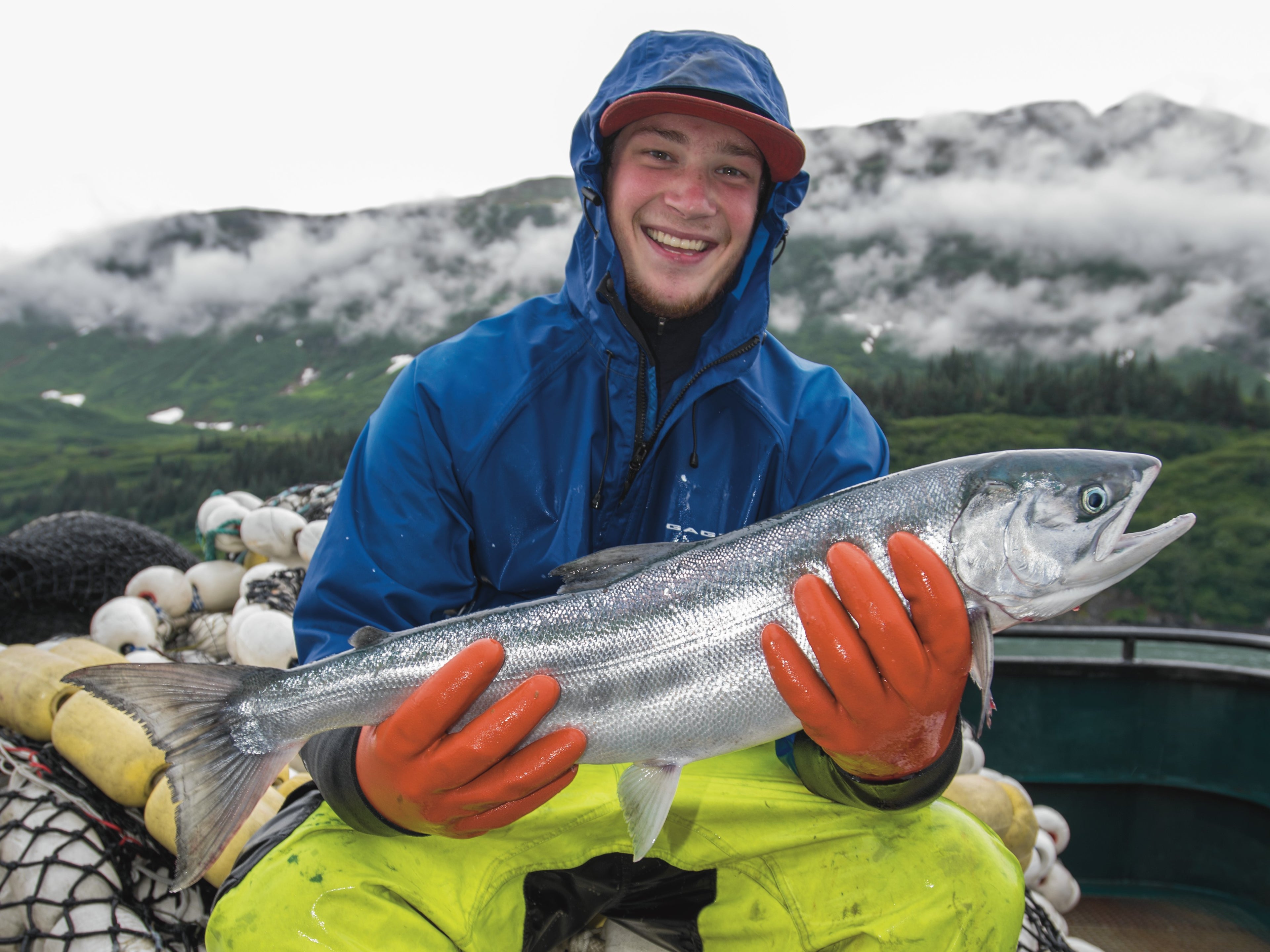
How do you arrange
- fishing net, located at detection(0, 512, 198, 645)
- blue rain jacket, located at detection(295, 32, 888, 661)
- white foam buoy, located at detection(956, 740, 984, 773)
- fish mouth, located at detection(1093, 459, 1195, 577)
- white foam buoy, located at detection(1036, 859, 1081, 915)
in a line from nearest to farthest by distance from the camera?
fish mouth, located at detection(1093, 459, 1195, 577)
blue rain jacket, located at detection(295, 32, 888, 661)
white foam buoy, located at detection(956, 740, 984, 773)
white foam buoy, located at detection(1036, 859, 1081, 915)
fishing net, located at detection(0, 512, 198, 645)

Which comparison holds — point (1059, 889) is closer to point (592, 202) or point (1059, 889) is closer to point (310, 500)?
point (592, 202)

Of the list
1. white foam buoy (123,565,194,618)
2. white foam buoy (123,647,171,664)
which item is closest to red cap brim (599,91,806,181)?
white foam buoy (123,647,171,664)

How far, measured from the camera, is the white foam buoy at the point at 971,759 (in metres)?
4.56

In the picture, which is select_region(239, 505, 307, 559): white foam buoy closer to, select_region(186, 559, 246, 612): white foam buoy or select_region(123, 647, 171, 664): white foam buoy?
select_region(186, 559, 246, 612): white foam buoy

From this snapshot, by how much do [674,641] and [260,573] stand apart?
523cm

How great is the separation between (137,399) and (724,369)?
198145 millimetres

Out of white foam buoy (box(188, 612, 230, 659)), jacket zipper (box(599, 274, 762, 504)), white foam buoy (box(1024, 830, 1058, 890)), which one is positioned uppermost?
jacket zipper (box(599, 274, 762, 504))

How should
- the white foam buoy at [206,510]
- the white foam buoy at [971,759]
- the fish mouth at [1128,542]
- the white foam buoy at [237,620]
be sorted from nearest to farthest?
the fish mouth at [1128,542] < the white foam buoy at [971,759] < the white foam buoy at [237,620] < the white foam buoy at [206,510]

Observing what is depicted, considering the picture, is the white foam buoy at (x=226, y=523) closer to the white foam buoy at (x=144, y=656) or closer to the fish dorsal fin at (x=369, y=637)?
the white foam buoy at (x=144, y=656)

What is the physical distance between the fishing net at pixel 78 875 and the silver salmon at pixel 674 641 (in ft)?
4.30

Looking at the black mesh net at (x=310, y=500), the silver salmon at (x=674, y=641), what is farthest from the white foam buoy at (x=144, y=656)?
the silver salmon at (x=674, y=641)

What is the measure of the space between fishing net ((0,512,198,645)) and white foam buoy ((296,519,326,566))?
1967 millimetres

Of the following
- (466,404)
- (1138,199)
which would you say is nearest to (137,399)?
(466,404)

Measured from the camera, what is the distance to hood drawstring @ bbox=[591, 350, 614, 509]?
3.20 meters
